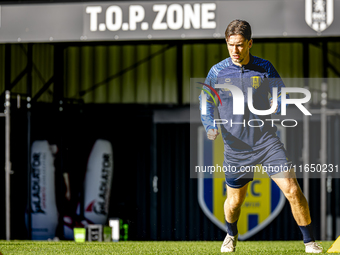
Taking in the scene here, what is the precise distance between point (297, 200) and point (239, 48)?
1476 millimetres

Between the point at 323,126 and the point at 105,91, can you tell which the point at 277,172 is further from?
the point at 105,91

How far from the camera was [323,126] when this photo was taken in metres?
8.53

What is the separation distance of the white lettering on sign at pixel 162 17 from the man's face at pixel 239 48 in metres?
1.64

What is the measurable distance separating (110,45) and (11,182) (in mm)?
2656

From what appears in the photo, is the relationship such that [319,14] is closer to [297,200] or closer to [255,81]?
[255,81]

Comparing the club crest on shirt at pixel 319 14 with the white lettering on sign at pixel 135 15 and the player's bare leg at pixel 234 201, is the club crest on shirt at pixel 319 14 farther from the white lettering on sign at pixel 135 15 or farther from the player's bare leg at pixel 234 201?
the player's bare leg at pixel 234 201

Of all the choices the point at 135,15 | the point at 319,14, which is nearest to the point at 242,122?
the point at 319,14

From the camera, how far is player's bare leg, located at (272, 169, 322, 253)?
5250 mm

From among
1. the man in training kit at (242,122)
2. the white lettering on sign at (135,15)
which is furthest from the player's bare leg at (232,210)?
the white lettering on sign at (135,15)

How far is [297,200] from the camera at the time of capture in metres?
5.28

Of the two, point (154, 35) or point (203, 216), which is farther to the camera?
point (203, 216)

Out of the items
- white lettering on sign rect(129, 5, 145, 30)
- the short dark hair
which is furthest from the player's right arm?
white lettering on sign rect(129, 5, 145, 30)

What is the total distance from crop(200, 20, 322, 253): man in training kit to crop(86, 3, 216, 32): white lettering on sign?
5.08 feet

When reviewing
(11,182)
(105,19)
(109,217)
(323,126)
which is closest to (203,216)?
(109,217)
